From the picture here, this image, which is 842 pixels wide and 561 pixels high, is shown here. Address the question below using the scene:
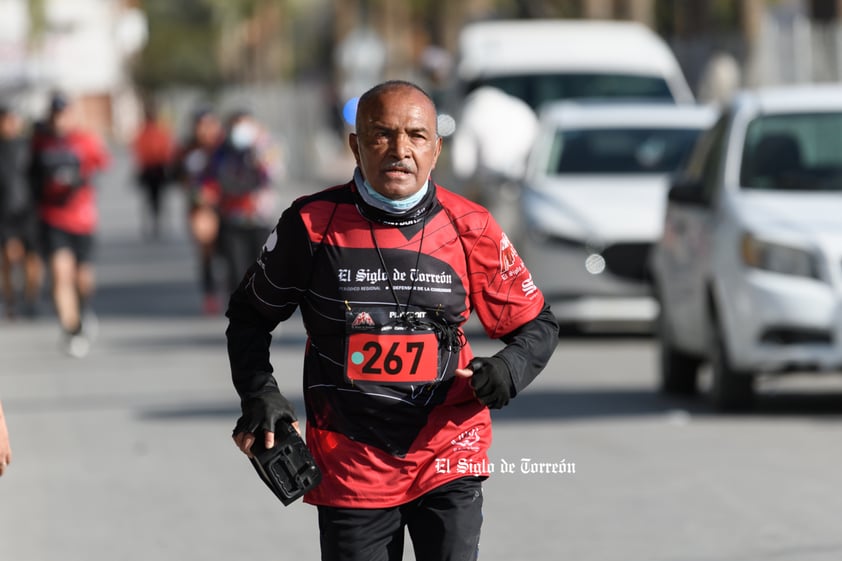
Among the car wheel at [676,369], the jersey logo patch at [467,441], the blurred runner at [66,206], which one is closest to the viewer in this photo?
the jersey logo patch at [467,441]

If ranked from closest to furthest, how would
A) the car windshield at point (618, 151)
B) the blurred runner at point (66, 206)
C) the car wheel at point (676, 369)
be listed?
1. the car wheel at point (676, 369)
2. the blurred runner at point (66, 206)
3. the car windshield at point (618, 151)

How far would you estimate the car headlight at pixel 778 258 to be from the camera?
1129cm

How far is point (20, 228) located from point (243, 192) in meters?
3.08

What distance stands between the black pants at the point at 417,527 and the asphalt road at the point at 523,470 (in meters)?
0.61

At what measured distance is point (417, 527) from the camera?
512 centimetres

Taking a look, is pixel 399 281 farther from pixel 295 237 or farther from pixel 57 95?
pixel 57 95

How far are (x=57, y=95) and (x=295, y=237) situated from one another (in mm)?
12365

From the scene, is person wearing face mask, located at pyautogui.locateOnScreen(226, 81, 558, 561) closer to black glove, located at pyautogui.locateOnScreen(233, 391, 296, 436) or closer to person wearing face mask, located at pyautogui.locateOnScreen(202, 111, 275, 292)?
black glove, located at pyautogui.locateOnScreen(233, 391, 296, 436)

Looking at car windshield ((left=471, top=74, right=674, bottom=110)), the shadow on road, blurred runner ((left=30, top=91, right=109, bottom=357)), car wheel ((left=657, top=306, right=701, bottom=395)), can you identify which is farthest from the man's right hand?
car windshield ((left=471, top=74, right=674, bottom=110))

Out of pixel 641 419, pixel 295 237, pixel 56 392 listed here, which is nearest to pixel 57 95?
pixel 56 392

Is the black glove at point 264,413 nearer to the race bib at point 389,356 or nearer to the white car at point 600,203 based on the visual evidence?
the race bib at point 389,356

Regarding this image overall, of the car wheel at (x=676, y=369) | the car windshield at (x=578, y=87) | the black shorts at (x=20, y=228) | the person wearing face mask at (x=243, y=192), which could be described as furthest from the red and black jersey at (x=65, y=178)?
the car wheel at (x=676, y=369)

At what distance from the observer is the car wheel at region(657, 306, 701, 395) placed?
12.8 metres

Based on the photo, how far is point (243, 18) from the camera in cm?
7906
